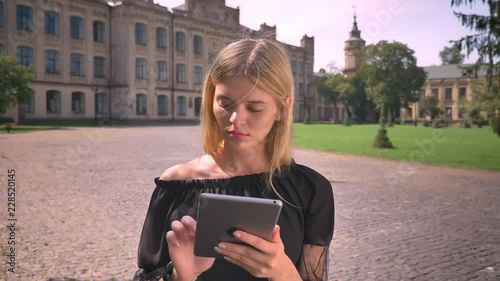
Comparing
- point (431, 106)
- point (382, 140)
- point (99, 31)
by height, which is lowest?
point (382, 140)

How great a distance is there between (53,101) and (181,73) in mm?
13542

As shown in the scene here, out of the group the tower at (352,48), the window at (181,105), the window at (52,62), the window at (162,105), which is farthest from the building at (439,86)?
the window at (52,62)

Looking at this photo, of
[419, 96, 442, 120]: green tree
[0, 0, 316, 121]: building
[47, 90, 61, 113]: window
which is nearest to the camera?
[0, 0, 316, 121]: building

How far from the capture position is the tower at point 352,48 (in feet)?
217

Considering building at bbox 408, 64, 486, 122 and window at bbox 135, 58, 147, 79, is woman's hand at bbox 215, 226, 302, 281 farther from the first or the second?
building at bbox 408, 64, 486, 122

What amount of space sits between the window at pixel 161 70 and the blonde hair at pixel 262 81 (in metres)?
41.9

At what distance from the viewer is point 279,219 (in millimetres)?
1582

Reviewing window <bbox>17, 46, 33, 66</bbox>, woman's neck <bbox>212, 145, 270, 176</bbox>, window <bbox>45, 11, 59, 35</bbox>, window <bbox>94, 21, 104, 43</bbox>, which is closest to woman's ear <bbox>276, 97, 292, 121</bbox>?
woman's neck <bbox>212, 145, 270, 176</bbox>

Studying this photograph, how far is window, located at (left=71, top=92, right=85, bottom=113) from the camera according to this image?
1454 inches

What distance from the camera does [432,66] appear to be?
80.0 m

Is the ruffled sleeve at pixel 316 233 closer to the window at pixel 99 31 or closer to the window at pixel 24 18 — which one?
the window at pixel 24 18

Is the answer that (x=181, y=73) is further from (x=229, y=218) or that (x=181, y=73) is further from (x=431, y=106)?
(x=229, y=218)

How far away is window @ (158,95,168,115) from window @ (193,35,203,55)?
6.22 meters

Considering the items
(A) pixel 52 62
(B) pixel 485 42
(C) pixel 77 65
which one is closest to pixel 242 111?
(B) pixel 485 42
